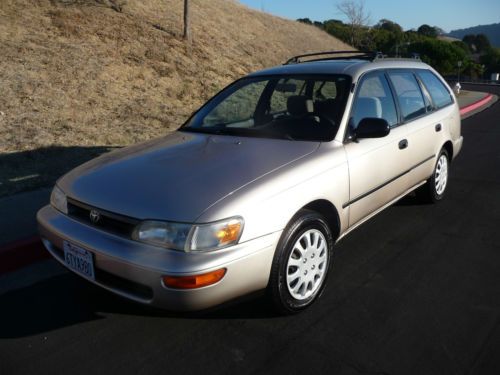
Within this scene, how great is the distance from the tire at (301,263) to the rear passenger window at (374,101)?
3.18 feet

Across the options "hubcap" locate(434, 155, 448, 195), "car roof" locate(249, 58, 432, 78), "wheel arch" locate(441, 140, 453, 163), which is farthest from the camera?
"wheel arch" locate(441, 140, 453, 163)

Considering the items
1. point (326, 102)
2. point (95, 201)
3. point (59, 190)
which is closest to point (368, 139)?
point (326, 102)

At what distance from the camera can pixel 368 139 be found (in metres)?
3.55

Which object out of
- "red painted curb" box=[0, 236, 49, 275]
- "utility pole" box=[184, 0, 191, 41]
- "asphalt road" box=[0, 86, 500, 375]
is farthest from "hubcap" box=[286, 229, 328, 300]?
"utility pole" box=[184, 0, 191, 41]

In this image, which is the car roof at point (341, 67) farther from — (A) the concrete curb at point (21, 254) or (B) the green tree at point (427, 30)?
(B) the green tree at point (427, 30)

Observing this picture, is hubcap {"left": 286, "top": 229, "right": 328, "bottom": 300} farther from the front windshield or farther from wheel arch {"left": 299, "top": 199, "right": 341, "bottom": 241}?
the front windshield

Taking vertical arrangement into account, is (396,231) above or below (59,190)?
below

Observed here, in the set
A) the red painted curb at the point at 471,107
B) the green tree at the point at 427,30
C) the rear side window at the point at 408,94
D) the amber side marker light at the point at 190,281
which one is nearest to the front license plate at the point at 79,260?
the amber side marker light at the point at 190,281

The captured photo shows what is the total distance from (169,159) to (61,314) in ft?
→ 4.14

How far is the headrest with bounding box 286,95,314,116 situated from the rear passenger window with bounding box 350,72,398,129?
0.39 metres

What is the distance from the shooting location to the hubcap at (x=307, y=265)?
284 centimetres

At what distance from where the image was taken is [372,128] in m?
3.33

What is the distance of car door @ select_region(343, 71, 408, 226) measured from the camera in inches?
133

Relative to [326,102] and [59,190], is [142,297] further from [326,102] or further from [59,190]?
[326,102]
